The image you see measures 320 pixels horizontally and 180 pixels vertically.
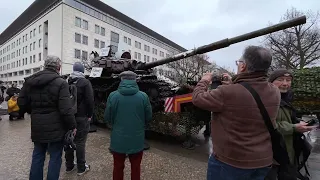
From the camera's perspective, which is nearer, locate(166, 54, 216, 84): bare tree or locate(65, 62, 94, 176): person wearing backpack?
locate(65, 62, 94, 176): person wearing backpack

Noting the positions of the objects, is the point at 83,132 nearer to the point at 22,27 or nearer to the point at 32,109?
the point at 32,109

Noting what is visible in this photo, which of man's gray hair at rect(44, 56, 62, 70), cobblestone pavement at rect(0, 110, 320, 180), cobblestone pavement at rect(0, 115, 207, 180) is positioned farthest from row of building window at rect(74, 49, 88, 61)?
man's gray hair at rect(44, 56, 62, 70)

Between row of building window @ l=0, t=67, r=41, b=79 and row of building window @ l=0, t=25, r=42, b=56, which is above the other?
row of building window @ l=0, t=25, r=42, b=56

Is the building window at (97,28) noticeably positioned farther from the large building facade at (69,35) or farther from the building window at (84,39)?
the building window at (84,39)

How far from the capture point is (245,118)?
1.98m

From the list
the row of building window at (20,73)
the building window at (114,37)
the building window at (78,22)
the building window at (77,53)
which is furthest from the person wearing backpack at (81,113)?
the row of building window at (20,73)

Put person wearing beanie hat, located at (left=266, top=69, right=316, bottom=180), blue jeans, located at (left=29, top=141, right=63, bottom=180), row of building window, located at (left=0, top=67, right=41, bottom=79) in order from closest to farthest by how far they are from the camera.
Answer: person wearing beanie hat, located at (left=266, top=69, right=316, bottom=180), blue jeans, located at (left=29, top=141, right=63, bottom=180), row of building window, located at (left=0, top=67, right=41, bottom=79)

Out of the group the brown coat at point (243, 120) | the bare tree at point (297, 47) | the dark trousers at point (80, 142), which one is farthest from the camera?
the bare tree at point (297, 47)

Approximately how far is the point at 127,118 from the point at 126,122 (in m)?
0.05

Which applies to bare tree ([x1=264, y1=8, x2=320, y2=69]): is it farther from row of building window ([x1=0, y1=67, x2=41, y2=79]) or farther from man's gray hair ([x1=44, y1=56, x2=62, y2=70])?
row of building window ([x1=0, y1=67, x2=41, y2=79])

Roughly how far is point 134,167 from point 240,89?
1.85 metres

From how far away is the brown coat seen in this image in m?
1.98

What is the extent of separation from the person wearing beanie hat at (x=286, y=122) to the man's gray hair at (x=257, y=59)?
2.30ft

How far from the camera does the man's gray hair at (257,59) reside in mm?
2012
